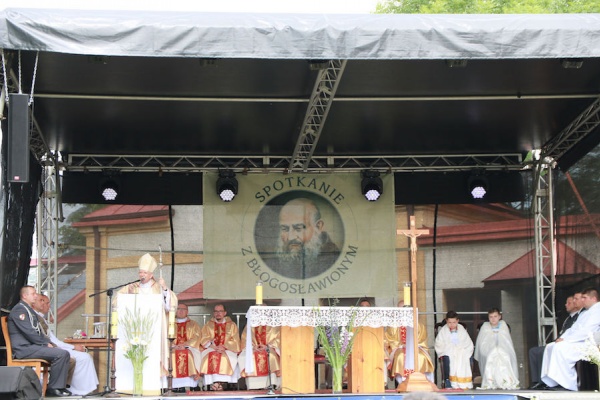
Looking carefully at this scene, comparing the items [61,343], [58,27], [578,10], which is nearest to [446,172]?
[61,343]

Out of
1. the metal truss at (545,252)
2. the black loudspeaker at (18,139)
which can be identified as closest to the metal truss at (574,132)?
the metal truss at (545,252)

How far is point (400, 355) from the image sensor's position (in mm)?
12289

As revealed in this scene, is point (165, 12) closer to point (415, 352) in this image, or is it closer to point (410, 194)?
point (415, 352)

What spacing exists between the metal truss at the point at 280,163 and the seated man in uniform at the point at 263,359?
241cm

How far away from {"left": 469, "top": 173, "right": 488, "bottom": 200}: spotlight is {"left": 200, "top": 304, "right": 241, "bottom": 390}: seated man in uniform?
13.1 ft

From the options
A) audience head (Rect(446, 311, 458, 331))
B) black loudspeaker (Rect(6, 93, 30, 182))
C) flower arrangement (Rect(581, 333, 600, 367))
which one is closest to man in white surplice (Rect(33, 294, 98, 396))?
black loudspeaker (Rect(6, 93, 30, 182))

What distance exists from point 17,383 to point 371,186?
6374 millimetres

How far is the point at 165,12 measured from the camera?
28.8ft

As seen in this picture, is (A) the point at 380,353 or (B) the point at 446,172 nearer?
(A) the point at 380,353

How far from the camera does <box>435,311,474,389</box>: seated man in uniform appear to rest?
40.1 ft

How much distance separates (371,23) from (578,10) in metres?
14.6

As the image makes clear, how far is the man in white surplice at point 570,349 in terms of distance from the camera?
34.9 ft

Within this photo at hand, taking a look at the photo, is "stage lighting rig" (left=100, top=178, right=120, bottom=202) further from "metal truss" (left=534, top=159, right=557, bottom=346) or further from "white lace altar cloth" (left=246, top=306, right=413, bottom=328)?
"metal truss" (left=534, top=159, right=557, bottom=346)

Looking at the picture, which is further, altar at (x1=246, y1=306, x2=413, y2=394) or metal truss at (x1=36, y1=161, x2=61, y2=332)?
metal truss at (x1=36, y1=161, x2=61, y2=332)
